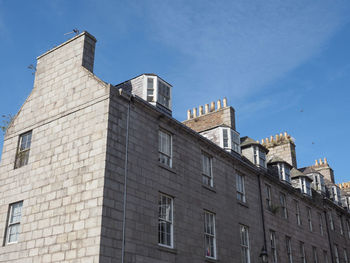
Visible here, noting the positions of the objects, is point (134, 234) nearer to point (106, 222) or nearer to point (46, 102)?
point (106, 222)

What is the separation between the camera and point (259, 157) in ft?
88.1

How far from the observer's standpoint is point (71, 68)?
18.2 m

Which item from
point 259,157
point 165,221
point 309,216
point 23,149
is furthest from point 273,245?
point 23,149

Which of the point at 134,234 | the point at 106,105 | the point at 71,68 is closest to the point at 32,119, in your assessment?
the point at 71,68

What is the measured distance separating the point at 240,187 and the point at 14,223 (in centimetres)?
1159

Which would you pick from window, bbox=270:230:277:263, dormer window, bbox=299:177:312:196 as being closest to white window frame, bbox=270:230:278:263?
window, bbox=270:230:277:263

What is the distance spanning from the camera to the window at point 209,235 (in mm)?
18734

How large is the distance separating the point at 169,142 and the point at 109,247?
6166 mm

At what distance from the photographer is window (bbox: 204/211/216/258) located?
1873 cm

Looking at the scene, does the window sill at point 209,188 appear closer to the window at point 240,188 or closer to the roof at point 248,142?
the window at point 240,188

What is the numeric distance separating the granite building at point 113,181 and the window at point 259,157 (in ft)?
8.52

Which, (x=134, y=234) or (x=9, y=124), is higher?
(x=9, y=124)

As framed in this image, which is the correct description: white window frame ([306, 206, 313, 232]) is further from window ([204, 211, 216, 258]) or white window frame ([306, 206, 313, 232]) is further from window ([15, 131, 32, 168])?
window ([15, 131, 32, 168])

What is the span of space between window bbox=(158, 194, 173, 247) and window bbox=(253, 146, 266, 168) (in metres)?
10.5
